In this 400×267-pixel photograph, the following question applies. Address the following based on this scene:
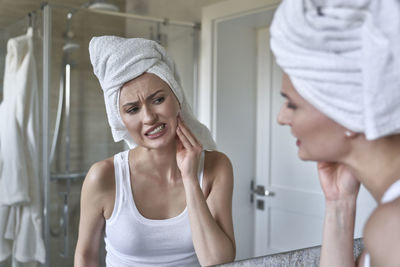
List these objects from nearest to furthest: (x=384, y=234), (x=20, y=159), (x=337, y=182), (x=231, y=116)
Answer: (x=384, y=234) → (x=337, y=182) → (x=20, y=159) → (x=231, y=116)

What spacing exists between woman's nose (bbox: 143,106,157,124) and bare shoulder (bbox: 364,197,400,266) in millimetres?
411

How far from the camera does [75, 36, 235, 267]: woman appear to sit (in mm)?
680

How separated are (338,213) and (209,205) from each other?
0.86 ft

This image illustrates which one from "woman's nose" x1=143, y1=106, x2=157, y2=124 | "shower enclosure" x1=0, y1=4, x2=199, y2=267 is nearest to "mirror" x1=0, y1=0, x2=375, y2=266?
"shower enclosure" x1=0, y1=4, x2=199, y2=267

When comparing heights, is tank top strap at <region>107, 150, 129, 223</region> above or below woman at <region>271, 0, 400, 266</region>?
below

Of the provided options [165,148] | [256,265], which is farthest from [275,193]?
[165,148]

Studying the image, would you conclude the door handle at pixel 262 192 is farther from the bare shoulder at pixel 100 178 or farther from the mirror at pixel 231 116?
the bare shoulder at pixel 100 178

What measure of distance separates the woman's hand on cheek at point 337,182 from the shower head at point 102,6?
513 mm

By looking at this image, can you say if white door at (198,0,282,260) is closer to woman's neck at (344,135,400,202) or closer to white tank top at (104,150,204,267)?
white tank top at (104,150,204,267)

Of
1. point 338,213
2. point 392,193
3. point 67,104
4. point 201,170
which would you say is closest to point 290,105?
point 392,193

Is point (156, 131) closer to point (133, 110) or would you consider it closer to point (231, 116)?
point (133, 110)

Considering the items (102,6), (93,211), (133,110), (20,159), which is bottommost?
(93,211)

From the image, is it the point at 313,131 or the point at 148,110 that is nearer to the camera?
the point at 313,131

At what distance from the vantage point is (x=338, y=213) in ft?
1.98
